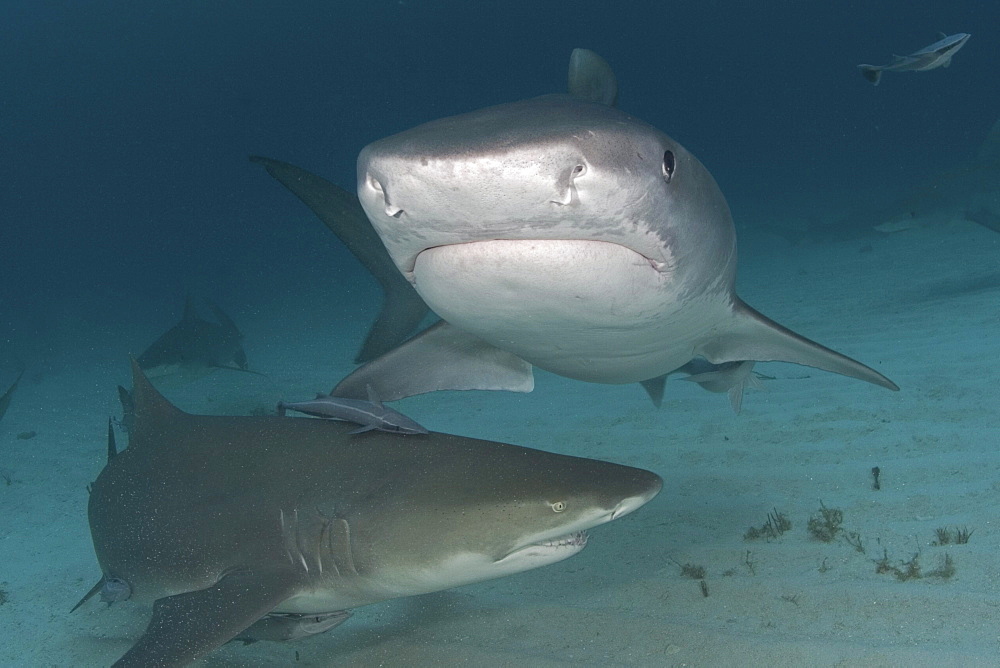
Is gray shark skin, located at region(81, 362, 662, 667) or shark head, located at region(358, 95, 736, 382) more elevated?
shark head, located at region(358, 95, 736, 382)

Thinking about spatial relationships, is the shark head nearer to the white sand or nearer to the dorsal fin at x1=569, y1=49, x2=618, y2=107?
the white sand

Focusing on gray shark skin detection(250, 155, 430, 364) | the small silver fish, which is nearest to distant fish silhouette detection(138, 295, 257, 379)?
gray shark skin detection(250, 155, 430, 364)

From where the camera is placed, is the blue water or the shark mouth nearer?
the shark mouth

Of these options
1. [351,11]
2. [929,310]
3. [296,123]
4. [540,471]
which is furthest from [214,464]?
[296,123]

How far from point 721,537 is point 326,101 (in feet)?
438

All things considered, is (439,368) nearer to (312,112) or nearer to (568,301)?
(568,301)

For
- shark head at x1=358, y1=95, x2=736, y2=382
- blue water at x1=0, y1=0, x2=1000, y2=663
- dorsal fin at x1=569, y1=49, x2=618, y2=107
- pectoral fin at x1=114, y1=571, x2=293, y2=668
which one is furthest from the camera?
blue water at x1=0, y1=0, x2=1000, y2=663

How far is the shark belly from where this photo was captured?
1.86 metres

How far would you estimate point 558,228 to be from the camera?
1692mm

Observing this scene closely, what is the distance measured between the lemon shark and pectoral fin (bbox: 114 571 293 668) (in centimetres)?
131

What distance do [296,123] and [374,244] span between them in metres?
117

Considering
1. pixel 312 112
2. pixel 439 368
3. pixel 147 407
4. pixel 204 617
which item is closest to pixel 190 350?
pixel 147 407

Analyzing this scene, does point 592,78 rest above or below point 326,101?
above

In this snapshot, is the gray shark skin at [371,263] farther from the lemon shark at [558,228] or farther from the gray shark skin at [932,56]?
the gray shark skin at [932,56]
